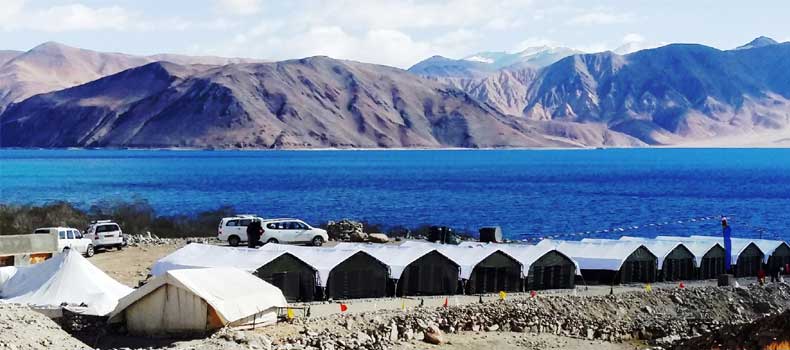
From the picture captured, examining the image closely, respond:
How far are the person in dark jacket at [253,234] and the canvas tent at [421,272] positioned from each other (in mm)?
7233

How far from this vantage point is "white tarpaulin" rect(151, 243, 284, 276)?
2759 centimetres

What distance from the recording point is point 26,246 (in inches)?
1212

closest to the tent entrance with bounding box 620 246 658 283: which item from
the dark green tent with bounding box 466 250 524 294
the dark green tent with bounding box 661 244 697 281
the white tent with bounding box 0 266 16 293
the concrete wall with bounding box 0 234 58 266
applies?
the dark green tent with bounding box 661 244 697 281

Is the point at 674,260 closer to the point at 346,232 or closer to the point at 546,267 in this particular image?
the point at 546,267

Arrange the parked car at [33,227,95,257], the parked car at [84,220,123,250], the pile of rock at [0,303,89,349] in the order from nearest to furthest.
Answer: the pile of rock at [0,303,89,349], the parked car at [33,227,95,257], the parked car at [84,220,123,250]

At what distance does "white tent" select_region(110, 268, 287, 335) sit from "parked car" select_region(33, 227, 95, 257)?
43.9ft

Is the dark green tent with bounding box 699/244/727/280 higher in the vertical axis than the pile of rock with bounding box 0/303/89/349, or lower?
lower

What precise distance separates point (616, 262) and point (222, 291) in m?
15.8

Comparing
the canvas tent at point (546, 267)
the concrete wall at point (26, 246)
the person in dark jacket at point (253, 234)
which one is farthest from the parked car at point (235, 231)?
the canvas tent at point (546, 267)

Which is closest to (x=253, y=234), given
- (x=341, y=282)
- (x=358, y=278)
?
(x=358, y=278)

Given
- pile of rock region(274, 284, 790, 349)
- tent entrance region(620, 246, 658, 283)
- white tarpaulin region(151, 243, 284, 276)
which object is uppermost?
white tarpaulin region(151, 243, 284, 276)

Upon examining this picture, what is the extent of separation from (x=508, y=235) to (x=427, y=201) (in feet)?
108

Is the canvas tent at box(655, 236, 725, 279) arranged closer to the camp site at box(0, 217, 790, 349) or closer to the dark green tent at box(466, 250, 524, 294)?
the camp site at box(0, 217, 790, 349)

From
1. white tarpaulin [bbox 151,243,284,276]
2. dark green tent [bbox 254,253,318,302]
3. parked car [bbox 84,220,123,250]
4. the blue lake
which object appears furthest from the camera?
the blue lake
